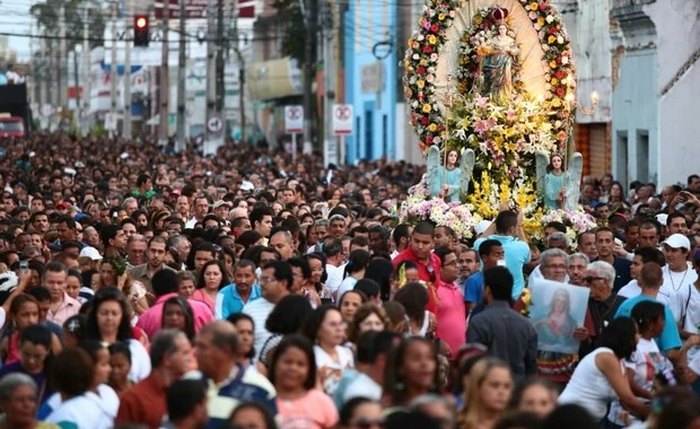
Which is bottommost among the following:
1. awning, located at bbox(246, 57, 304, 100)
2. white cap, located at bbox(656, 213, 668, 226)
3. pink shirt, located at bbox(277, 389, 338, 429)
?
pink shirt, located at bbox(277, 389, 338, 429)

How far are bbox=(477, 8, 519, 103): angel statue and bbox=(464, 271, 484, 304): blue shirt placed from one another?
1087 centimetres

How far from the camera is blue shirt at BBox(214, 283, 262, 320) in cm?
1570

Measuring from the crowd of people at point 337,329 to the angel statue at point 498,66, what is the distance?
447 cm

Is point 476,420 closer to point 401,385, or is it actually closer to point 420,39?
point 401,385

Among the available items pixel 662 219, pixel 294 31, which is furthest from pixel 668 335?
pixel 294 31

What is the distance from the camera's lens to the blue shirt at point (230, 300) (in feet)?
51.5

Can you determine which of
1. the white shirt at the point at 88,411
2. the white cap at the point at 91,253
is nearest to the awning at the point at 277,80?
the white cap at the point at 91,253

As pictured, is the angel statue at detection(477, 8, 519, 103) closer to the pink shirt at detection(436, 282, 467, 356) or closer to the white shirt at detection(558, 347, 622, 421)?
the pink shirt at detection(436, 282, 467, 356)

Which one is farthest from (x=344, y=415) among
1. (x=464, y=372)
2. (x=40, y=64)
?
(x=40, y=64)

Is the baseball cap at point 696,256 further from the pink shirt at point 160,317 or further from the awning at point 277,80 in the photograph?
the awning at point 277,80

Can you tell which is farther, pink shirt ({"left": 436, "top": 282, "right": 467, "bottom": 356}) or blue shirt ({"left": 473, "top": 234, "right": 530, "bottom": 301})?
blue shirt ({"left": 473, "top": 234, "right": 530, "bottom": 301})

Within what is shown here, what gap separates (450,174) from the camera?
86.9 ft

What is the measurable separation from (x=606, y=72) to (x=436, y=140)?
66.2ft

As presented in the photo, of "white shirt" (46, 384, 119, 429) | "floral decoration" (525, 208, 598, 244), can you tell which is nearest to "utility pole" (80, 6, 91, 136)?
"floral decoration" (525, 208, 598, 244)
